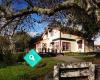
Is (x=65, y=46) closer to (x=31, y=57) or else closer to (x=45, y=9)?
(x=45, y=9)

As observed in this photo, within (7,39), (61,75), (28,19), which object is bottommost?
(61,75)

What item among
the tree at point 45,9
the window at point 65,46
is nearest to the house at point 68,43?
the window at point 65,46

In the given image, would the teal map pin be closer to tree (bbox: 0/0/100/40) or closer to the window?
tree (bbox: 0/0/100/40)

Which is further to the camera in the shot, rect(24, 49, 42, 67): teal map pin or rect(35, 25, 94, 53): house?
rect(35, 25, 94, 53): house

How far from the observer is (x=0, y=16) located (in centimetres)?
1712

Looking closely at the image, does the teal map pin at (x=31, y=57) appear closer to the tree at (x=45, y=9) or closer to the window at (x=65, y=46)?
the tree at (x=45, y=9)

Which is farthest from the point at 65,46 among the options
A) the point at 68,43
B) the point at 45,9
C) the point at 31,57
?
the point at 31,57

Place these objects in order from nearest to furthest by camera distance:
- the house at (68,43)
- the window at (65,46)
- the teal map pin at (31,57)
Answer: the teal map pin at (31,57)
the house at (68,43)
the window at (65,46)

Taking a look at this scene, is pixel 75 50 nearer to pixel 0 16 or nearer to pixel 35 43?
pixel 35 43

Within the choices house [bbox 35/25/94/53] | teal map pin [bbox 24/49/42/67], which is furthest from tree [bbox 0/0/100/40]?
house [bbox 35/25/94/53]

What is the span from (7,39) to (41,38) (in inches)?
2611

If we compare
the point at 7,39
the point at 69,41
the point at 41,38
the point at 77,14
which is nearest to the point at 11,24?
the point at 7,39

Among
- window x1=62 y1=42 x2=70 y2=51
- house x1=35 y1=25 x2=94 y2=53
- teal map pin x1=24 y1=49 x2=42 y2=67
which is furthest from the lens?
window x1=62 y1=42 x2=70 y2=51

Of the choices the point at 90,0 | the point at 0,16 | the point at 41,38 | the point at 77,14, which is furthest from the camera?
the point at 41,38
